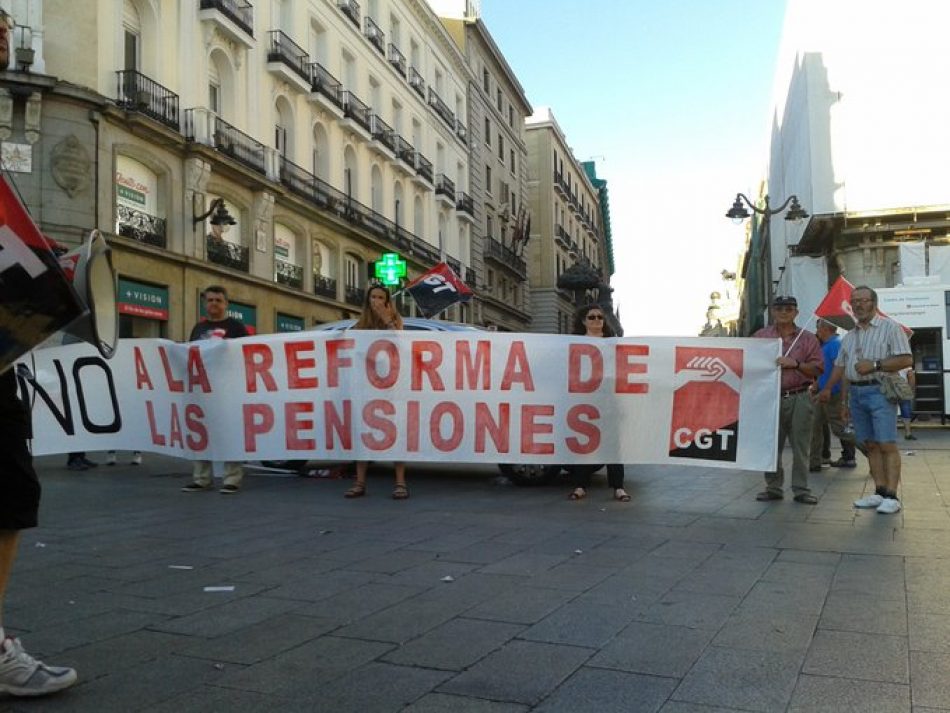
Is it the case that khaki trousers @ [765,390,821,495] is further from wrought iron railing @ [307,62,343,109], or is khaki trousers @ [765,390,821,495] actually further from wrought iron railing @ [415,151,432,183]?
wrought iron railing @ [415,151,432,183]

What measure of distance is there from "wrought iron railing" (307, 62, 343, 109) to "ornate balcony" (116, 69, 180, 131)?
7525mm

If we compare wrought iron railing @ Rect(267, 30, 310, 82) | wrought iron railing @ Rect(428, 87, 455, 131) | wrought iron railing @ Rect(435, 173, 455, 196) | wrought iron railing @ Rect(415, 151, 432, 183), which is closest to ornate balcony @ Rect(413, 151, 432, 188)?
wrought iron railing @ Rect(415, 151, 432, 183)

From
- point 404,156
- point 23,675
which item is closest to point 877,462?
point 23,675

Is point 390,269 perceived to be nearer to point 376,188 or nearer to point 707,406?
point 376,188

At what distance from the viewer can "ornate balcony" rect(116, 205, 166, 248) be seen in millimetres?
21203

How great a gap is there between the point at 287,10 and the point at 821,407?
24.7m

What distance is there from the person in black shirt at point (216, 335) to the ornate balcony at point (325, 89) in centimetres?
2294

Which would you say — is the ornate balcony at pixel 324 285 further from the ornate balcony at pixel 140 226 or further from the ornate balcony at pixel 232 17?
the ornate balcony at pixel 140 226

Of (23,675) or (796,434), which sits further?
(796,434)

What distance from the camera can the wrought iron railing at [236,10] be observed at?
24156 millimetres

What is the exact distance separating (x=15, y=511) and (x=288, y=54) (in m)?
27.9

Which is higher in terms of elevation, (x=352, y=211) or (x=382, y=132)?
(x=382, y=132)

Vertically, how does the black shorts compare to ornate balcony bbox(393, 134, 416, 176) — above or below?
below

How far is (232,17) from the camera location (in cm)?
2498
